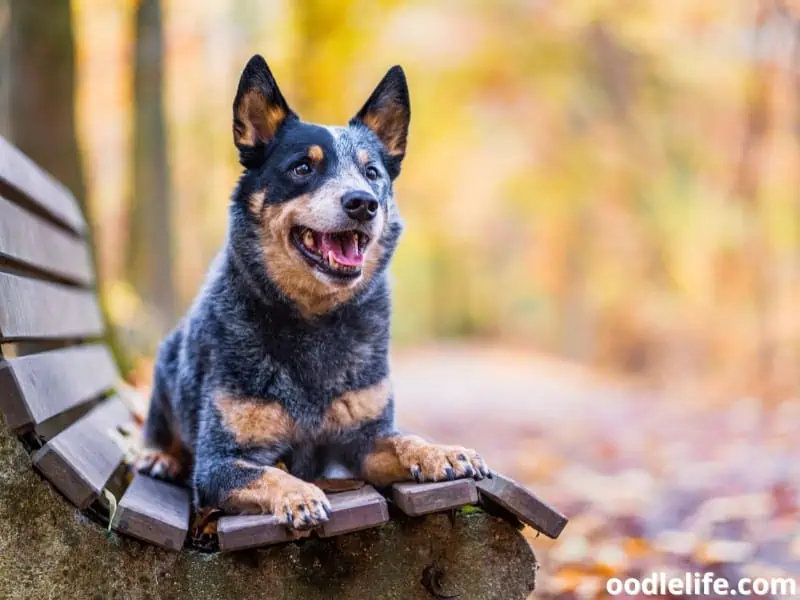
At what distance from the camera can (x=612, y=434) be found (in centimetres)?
875

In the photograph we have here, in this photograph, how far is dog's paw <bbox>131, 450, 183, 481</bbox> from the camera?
3746 mm

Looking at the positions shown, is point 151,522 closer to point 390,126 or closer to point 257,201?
point 257,201

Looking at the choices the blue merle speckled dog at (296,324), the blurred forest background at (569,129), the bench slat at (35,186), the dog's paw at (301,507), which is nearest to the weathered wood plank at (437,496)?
the blue merle speckled dog at (296,324)

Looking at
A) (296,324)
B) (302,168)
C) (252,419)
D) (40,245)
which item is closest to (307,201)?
(302,168)

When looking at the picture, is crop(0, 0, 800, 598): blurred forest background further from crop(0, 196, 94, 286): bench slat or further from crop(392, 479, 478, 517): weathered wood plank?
crop(392, 479, 478, 517): weathered wood plank

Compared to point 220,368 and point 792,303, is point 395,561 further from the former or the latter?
point 792,303

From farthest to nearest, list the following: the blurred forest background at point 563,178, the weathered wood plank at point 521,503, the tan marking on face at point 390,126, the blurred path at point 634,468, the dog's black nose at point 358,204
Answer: the blurred forest background at point 563,178 < the blurred path at point 634,468 < the tan marking on face at point 390,126 < the dog's black nose at point 358,204 < the weathered wood plank at point 521,503

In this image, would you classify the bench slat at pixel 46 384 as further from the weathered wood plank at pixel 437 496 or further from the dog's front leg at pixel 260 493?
the weathered wood plank at pixel 437 496

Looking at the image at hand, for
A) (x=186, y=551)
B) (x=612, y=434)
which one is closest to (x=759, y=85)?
(x=612, y=434)

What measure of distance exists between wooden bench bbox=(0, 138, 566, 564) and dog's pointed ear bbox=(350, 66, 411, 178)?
153 centimetres

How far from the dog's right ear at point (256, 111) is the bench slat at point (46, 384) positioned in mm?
1148

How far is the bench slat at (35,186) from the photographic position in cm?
365

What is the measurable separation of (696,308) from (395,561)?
1516 cm

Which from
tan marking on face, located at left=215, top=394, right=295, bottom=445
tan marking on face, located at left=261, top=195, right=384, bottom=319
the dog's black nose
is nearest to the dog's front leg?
tan marking on face, located at left=215, top=394, right=295, bottom=445
